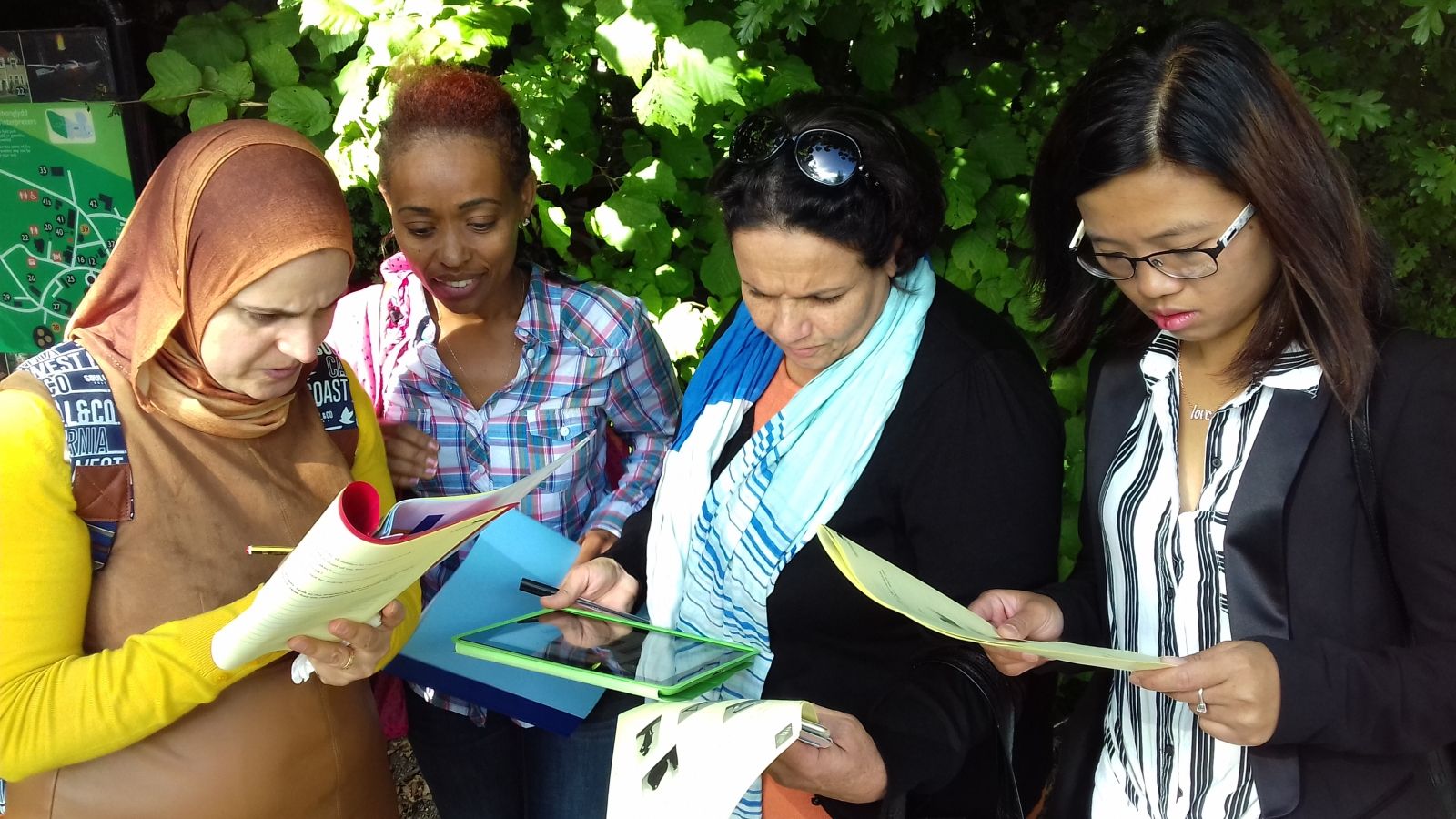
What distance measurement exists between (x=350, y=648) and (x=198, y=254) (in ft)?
2.06

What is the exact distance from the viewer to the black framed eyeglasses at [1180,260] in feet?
4.70

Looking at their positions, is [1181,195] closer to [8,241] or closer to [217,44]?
[217,44]

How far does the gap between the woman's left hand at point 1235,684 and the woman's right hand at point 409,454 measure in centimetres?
143

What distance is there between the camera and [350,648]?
5.45 feet

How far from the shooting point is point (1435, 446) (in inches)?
51.6

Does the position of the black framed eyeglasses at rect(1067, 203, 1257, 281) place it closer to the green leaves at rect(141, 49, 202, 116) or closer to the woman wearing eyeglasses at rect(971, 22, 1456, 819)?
the woman wearing eyeglasses at rect(971, 22, 1456, 819)

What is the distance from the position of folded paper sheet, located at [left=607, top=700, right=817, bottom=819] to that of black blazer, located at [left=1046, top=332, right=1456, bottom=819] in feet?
1.96

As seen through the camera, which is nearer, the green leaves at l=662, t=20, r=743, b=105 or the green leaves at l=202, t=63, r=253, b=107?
the green leaves at l=662, t=20, r=743, b=105

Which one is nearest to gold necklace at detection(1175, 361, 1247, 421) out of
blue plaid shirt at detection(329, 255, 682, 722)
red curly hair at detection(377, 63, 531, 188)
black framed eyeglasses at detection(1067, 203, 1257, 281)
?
black framed eyeglasses at detection(1067, 203, 1257, 281)

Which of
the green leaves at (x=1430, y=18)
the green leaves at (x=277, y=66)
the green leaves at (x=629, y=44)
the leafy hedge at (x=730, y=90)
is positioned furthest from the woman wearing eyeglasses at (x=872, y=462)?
the green leaves at (x=277, y=66)

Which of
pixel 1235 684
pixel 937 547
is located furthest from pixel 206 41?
pixel 1235 684

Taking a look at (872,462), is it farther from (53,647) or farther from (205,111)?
(205,111)

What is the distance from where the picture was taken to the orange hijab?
1627 millimetres

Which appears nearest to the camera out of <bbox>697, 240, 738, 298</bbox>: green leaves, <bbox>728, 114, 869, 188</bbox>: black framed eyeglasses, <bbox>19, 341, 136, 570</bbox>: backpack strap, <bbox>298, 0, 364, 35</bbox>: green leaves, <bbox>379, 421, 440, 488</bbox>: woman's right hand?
<bbox>19, 341, 136, 570</bbox>: backpack strap
